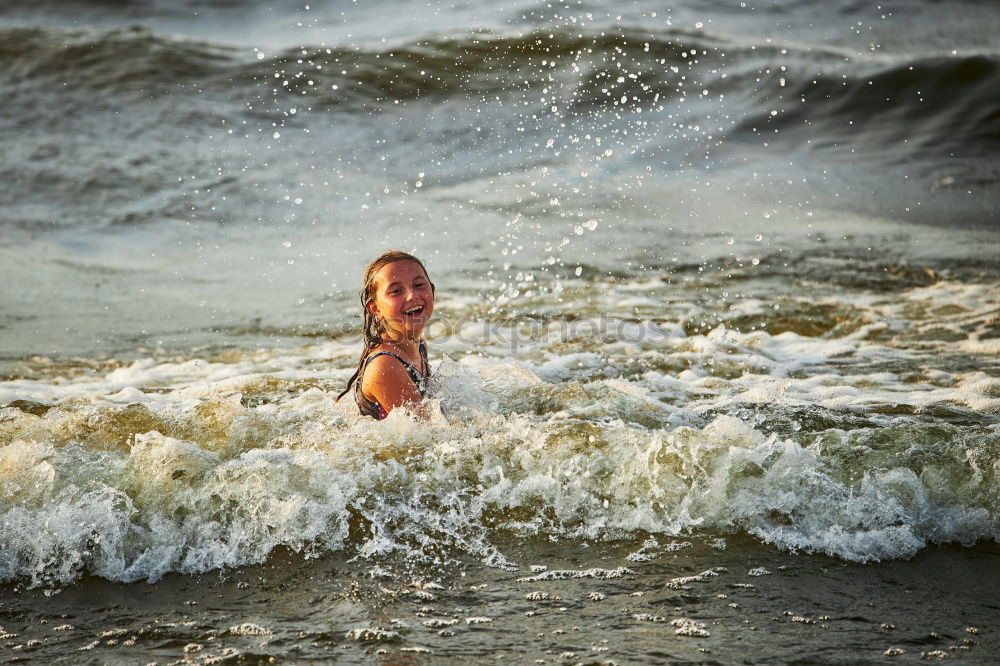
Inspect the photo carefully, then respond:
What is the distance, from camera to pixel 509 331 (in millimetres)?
7934

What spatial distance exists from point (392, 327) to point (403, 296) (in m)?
0.19

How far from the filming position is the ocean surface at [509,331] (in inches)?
148

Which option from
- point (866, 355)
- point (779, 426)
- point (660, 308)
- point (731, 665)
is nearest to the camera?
point (731, 665)

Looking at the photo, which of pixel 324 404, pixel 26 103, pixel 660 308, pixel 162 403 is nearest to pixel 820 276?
pixel 660 308

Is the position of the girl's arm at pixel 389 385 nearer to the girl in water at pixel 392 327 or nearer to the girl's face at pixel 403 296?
the girl in water at pixel 392 327

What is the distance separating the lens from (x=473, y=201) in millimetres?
11406

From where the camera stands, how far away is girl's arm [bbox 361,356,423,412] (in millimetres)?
5250

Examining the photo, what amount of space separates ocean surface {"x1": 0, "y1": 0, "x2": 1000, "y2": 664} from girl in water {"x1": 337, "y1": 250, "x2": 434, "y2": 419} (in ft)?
0.64

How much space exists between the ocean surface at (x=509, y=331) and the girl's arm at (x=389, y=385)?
154 millimetres

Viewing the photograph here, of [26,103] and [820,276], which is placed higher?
[26,103]

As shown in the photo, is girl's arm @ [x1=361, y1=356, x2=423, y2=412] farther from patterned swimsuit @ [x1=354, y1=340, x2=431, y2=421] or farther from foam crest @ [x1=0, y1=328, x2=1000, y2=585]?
foam crest @ [x1=0, y1=328, x2=1000, y2=585]

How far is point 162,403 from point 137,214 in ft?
18.8

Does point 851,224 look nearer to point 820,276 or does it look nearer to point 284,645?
point 820,276

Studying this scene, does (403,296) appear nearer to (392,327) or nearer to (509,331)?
(392,327)
